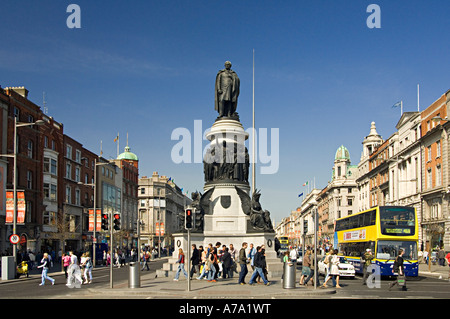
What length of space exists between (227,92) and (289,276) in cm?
1536

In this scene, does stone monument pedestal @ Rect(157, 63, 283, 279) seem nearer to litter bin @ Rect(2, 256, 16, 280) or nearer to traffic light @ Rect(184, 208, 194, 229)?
traffic light @ Rect(184, 208, 194, 229)

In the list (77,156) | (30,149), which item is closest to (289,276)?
(30,149)

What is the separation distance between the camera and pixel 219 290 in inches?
822

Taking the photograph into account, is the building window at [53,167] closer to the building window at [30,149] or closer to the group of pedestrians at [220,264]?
the building window at [30,149]

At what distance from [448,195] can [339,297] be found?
42.7 meters

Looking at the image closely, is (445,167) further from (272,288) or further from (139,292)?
(139,292)

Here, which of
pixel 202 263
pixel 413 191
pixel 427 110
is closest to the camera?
pixel 202 263

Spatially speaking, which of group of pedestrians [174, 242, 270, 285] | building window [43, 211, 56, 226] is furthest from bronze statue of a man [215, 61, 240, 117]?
building window [43, 211, 56, 226]

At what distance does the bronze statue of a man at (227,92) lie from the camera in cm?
3356

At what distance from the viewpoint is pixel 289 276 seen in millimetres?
21125

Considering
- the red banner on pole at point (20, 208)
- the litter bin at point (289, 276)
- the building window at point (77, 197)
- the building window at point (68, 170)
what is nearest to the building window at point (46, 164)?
the building window at point (68, 170)

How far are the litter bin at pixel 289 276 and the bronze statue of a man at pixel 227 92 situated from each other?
1440cm

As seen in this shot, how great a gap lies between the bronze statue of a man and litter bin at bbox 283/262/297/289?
47.2ft
